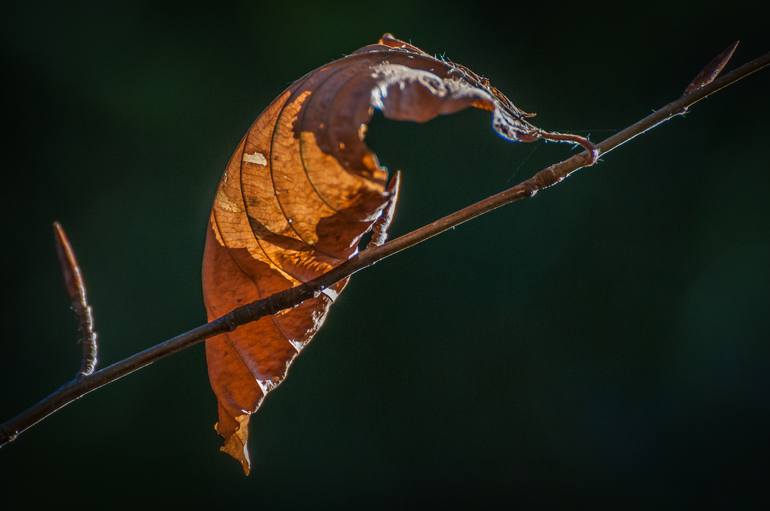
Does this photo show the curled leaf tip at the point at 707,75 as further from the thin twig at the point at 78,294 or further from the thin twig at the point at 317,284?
the thin twig at the point at 78,294

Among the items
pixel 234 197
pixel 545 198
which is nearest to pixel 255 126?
pixel 234 197

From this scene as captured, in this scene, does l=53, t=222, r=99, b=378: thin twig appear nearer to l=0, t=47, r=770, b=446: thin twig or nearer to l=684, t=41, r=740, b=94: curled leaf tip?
l=0, t=47, r=770, b=446: thin twig

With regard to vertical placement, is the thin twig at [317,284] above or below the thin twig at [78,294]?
below

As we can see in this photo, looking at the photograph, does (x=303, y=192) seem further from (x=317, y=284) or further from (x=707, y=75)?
(x=707, y=75)

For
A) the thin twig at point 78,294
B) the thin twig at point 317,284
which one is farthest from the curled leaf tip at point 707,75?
the thin twig at point 78,294

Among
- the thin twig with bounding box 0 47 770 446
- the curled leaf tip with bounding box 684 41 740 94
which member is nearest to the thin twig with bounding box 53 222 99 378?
the thin twig with bounding box 0 47 770 446

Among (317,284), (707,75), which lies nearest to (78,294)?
(317,284)
